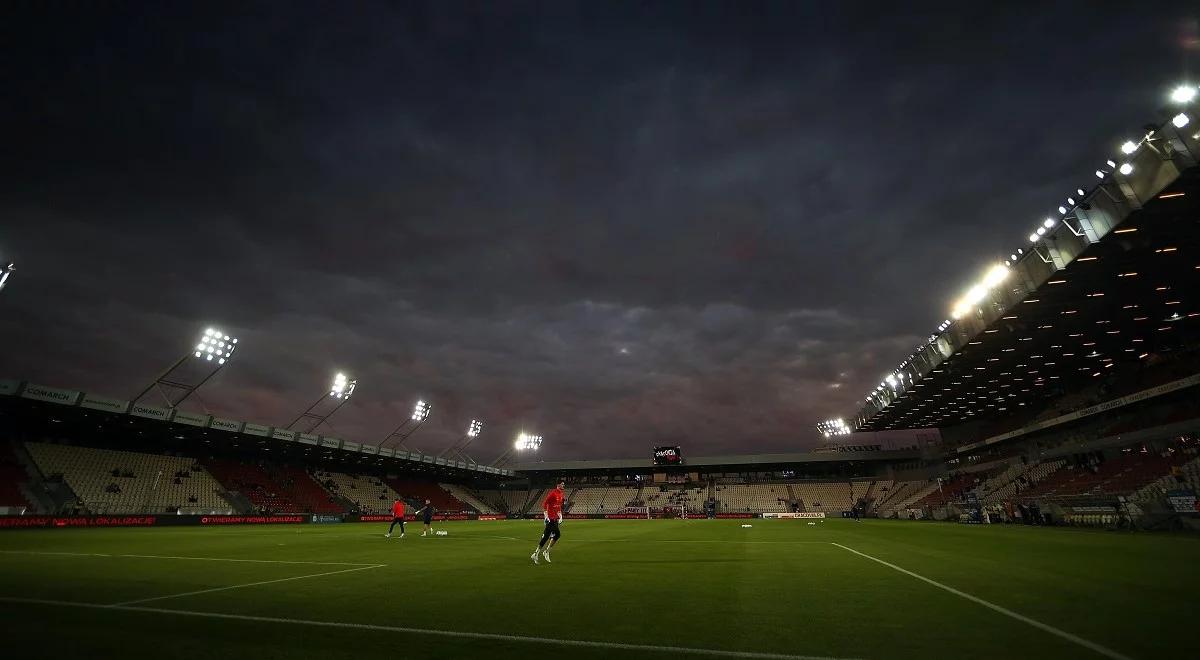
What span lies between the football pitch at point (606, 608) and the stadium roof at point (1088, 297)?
1438cm

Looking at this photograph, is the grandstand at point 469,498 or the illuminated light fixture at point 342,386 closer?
the illuminated light fixture at point 342,386

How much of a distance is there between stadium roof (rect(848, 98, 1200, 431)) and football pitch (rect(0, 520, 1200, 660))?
14.4 meters

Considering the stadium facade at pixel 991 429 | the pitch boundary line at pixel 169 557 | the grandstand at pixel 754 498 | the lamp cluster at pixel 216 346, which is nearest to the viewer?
the pitch boundary line at pixel 169 557

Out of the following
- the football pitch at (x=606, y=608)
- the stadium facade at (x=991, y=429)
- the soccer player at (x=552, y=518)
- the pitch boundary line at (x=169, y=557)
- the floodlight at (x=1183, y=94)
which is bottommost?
the pitch boundary line at (x=169, y=557)

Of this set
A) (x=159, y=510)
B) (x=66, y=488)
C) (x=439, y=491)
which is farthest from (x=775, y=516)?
(x=66, y=488)

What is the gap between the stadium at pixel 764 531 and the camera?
610cm

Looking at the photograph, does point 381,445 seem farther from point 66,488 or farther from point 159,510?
point 66,488

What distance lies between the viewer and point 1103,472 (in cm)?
4044

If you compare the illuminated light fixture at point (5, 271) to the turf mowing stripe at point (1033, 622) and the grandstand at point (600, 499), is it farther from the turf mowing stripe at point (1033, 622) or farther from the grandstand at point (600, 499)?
the grandstand at point (600, 499)

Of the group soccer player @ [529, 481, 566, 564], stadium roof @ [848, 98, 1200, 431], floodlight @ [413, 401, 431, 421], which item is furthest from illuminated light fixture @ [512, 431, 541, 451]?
soccer player @ [529, 481, 566, 564]

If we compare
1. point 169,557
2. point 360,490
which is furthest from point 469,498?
point 169,557

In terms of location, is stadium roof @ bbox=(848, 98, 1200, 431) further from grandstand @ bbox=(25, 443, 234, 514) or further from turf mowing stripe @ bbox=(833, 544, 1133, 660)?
grandstand @ bbox=(25, 443, 234, 514)

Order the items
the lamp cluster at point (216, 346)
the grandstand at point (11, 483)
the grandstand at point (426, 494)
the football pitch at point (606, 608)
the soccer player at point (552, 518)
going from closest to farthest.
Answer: the football pitch at point (606, 608) → the soccer player at point (552, 518) → the grandstand at point (11, 483) → the lamp cluster at point (216, 346) → the grandstand at point (426, 494)

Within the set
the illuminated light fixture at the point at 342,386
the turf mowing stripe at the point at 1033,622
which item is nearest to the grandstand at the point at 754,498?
the illuminated light fixture at the point at 342,386
